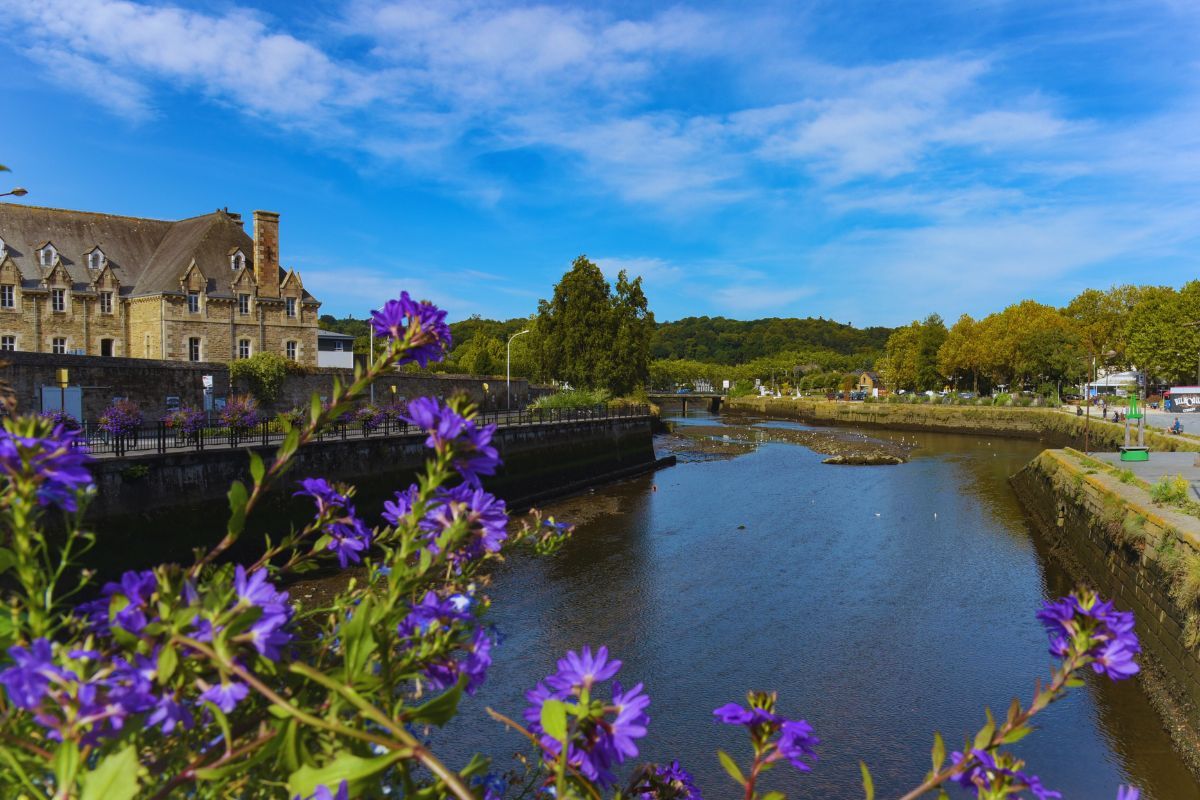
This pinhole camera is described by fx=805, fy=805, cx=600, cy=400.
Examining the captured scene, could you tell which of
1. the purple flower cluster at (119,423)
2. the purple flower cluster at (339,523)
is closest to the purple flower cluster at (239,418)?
the purple flower cluster at (119,423)

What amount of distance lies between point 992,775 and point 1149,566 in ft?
54.9

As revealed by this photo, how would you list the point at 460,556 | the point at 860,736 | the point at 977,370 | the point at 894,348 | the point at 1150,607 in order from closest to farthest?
the point at 460,556
the point at 860,736
the point at 1150,607
the point at 977,370
the point at 894,348

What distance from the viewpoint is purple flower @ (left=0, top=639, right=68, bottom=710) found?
1.53 meters

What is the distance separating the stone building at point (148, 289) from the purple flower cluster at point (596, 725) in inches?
1669

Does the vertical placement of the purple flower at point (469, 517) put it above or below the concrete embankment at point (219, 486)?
above

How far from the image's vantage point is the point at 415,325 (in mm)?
2146

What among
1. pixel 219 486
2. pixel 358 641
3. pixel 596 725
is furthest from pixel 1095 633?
pixel 219 486

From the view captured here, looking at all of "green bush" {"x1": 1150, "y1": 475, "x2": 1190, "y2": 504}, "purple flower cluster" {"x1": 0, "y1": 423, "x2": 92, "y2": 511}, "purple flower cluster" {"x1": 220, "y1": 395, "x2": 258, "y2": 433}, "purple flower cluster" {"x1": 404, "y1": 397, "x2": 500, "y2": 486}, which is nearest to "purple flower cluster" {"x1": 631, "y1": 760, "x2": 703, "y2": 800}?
"purple flower cluster" {"x1": 404, "y1": 397, "x2": 500, "y2": 486}

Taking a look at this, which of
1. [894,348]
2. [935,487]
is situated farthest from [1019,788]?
[894,348]

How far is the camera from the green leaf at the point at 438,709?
5.14ft

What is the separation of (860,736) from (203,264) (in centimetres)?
4004

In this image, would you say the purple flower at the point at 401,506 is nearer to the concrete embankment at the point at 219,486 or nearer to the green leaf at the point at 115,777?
the green leaf at the point at 115,777

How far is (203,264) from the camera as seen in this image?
41.8 m

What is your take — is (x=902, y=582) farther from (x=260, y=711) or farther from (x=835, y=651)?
(x=260, y=711)
